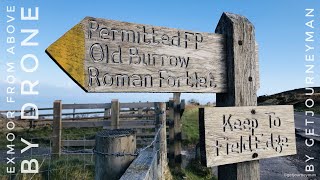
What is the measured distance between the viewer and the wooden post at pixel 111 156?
250 centimetres

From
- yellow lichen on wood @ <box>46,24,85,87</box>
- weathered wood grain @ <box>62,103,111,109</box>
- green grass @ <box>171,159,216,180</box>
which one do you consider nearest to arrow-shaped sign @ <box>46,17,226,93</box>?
yellow lichen on wood @ <box>46,24,85,87</box>

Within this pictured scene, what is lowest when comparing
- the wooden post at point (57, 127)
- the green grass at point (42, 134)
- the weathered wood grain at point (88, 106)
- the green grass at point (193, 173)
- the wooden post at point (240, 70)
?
the green grass at point (193, 173)

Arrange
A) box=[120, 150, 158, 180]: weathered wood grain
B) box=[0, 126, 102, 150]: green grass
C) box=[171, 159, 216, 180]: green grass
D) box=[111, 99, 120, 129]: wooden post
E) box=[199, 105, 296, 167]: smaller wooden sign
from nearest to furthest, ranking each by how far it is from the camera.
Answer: box=[120, 150, 158, 180]: weathered wood grain → box=[199, 105, 296, 167]: smaller wooden sign → box=[171, 159, 216, 180]: green grass → box=[111, 99, 120, 129]: wooden post → box=[0, 126, 102, 150]: green grass

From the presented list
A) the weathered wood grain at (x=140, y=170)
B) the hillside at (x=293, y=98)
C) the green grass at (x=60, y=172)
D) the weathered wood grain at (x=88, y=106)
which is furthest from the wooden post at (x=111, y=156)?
the hillside at (x=293, y=98)

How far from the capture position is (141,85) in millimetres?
2326

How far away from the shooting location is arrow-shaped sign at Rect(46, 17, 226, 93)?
211 centimetres

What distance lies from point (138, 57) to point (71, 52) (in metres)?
0.48

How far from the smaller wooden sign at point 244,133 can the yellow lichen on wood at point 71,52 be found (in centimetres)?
99

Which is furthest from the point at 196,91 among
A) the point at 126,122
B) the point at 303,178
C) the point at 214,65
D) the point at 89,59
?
the point at 126,122

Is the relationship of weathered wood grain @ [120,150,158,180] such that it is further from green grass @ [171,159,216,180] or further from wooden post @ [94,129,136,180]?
green grass @ [171,159,216,180]

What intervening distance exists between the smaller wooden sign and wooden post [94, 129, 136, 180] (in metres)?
0.62

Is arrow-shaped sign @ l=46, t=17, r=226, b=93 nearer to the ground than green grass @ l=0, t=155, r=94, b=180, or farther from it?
farther from it

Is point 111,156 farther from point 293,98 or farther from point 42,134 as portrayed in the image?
point 293,98

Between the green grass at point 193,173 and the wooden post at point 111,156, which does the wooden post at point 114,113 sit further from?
the wooden post at point 111,156
